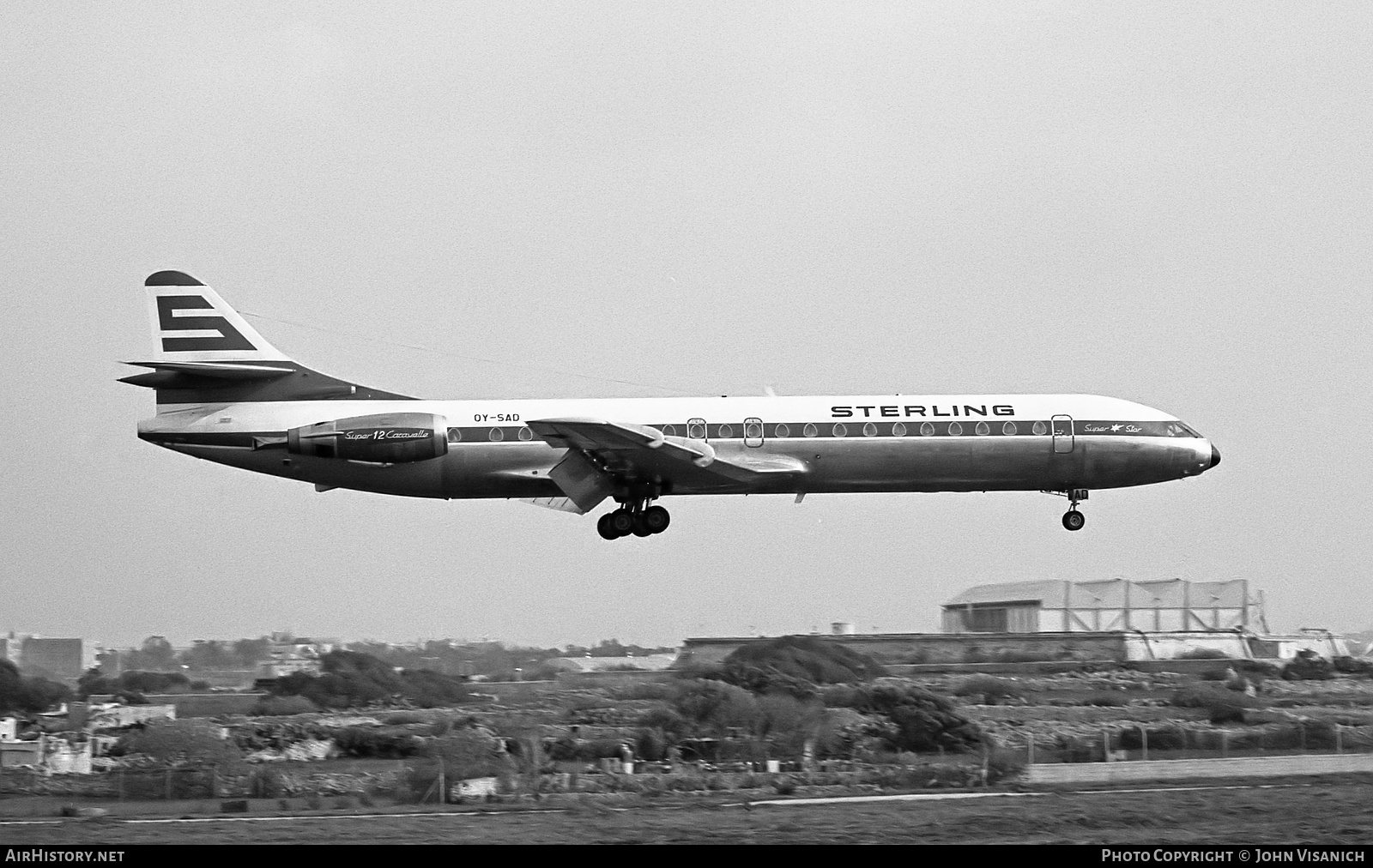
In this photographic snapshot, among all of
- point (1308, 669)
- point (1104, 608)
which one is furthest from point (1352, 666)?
point (1104, 608)

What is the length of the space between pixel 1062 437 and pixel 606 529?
10.0 meters

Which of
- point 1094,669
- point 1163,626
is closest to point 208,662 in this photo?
point 1094,669

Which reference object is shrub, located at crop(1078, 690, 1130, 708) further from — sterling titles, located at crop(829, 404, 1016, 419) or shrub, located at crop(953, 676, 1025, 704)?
sterling titles, located at crop(829, 404, 1016, 419)

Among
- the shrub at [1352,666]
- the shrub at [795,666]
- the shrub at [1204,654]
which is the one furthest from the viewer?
the shrub at [1204,654]

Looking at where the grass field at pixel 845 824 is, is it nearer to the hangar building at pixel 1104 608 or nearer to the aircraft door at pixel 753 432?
the aircraft door at pixel 753 432

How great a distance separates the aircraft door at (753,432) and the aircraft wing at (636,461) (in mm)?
288

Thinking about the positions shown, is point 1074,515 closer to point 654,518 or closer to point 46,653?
A: point 654,518

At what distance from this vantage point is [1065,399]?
37531mm

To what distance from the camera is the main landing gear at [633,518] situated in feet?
121

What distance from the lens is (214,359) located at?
3722cm

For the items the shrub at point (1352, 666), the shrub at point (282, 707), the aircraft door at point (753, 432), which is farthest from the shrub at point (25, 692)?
the shrub at point (1352, 666)

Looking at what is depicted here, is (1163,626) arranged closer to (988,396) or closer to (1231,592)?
(1231,592)

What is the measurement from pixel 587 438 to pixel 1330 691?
68.0 ft

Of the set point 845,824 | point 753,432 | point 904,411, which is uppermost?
point 904,411
